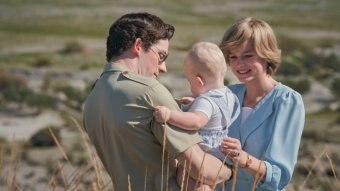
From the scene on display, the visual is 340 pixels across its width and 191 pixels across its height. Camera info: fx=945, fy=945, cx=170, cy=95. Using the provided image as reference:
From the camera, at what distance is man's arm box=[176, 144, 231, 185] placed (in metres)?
3.33

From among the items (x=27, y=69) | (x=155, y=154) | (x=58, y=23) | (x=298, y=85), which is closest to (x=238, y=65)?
(x=155, y=154)

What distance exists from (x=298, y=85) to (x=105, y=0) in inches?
1696

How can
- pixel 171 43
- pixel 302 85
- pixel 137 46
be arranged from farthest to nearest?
pixel 171 43, pixel 302 85, pixel 137 46

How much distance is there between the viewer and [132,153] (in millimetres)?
3344

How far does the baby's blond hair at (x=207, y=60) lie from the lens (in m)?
3.59

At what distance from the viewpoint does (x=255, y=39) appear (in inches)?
152

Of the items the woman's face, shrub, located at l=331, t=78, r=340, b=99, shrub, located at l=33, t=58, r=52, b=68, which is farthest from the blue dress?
shrub, located at l=33, t=58, r=52, b=68

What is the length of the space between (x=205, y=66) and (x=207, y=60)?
1.0 inches

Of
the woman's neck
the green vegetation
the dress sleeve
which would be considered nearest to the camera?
the dress sleeve

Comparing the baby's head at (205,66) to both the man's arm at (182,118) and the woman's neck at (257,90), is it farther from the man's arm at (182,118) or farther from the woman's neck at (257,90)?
the woman's neck at (257,90)

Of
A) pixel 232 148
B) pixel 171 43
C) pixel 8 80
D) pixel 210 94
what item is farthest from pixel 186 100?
pixel 171 43

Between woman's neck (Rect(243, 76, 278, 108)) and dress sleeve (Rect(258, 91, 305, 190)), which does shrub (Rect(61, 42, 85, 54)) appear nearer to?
woman's neck (Rect(243, 76, 278, 108))

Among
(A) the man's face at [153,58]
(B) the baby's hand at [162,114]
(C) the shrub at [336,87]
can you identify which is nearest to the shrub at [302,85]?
(C) the shrub at [336,87]

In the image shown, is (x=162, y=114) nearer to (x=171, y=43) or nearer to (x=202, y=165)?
(x=202, y=165)
